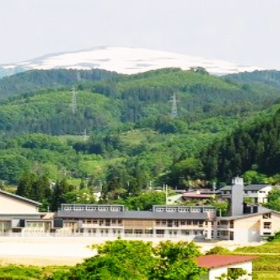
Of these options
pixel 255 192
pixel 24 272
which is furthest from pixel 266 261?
pixel 255 192

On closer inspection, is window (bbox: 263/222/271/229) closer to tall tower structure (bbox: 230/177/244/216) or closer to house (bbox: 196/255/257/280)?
tall tower structure (bbox: 230/177/244/216)

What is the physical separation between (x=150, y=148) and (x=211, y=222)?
5966 cm

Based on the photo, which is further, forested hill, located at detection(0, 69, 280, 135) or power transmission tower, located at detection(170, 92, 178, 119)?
forested hill, located at detection(0, 69, 280, 135)

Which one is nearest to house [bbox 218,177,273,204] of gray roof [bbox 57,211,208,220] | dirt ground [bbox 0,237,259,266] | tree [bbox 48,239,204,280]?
gray roof [bbox 57,211,208,220]

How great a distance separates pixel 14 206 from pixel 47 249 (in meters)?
9.96

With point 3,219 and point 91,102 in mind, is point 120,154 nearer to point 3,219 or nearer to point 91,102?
point 91,102

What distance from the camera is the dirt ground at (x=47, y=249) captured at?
40.4 metres

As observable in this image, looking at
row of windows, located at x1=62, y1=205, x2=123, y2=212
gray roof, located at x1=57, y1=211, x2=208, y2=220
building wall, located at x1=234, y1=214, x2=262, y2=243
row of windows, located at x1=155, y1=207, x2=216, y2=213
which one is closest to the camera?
building wall, located at x1=234, y1=214, x2=262, y2=243

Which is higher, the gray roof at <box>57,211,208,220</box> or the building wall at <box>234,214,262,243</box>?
the gray roof at <box>57,211,208,220</box>

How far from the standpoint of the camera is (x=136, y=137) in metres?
126

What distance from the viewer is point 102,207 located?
56812mm

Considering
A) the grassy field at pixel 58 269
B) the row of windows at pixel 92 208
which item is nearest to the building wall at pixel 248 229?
the row of windows at pixel 92 208

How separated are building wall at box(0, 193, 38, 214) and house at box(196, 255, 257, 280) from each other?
97.0 ft

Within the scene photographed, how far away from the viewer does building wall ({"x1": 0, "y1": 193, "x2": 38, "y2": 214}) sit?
181 ft
